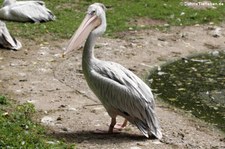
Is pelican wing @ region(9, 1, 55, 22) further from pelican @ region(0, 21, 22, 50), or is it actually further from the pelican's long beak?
the pelican's long beak

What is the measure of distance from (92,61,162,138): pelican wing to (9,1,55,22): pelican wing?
17.6 feet

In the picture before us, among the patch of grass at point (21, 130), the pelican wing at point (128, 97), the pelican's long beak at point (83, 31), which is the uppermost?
the pelican's long beak at point (83, 31)

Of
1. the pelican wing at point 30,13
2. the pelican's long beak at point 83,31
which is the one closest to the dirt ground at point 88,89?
the pelican's long beak at point 83,31

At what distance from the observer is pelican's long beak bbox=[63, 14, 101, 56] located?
5.97 metres

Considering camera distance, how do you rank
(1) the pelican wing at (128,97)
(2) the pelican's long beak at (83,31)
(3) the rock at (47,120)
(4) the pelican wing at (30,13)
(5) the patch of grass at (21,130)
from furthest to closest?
1. (4) the pelican wing at (30,13)
2. (3) the rock at (47,120)
3. (2) the pelican's long beak at (83,31)
4. (1) the pelican wing at (128,97)
5. (5) the patch of grass at (21,130)

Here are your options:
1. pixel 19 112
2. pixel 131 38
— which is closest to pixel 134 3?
pixel 131 38

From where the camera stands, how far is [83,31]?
6035mm

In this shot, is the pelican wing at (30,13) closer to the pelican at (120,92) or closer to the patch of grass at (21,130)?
the patch of grass at (21,130)

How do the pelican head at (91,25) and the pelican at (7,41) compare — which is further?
the pelican at (7,41)

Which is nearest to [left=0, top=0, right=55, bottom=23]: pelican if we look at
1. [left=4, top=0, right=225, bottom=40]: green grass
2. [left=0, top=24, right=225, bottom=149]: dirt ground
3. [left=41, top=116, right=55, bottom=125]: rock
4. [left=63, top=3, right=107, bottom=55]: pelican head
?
[left=4, top=0, right=225, bottom=40]: green grass

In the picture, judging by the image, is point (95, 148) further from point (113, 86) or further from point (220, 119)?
point (220, 119)

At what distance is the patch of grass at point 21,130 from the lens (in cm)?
544

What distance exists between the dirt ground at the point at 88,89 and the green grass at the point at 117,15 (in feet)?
1.35

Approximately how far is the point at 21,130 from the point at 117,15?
21.1ft
